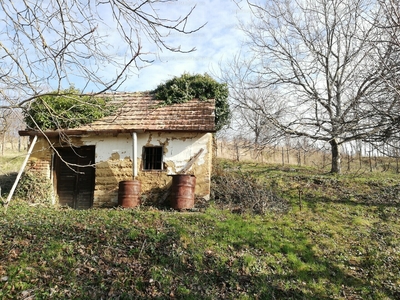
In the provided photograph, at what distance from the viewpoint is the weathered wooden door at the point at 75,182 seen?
12312 mm

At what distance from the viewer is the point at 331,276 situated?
7.37 metres

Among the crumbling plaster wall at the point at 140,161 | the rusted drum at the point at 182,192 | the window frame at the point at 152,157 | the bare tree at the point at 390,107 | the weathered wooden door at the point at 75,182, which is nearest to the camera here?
the bare tree at the point at 390,107

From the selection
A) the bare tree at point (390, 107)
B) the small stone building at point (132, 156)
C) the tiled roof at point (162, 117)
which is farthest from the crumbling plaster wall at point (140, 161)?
the bare tree at point (390, 107)

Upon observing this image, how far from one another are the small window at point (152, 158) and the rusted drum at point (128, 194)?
1.16 m

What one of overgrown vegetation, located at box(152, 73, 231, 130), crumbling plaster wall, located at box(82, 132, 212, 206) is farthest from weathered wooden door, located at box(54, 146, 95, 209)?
overgrown vegetation, located at box(152, 73, 231, 130)

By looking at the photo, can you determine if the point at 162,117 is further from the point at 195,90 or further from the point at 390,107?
the point at 390,107

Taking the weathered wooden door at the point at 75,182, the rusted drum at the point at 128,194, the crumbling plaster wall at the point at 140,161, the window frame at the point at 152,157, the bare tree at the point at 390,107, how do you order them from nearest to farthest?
the bare tree at the point at 390,107 → the rusted drum at the point at 128,194 → the crumbling plaster wall at the point at 140,161 → the window frame at the point at 152,157 → the weathered wooden door at the point at 75,182

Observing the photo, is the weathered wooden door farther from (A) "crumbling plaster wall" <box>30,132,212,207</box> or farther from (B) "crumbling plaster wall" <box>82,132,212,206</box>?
(B) "crumbling plaster wall" <box>82,132,212,206</box>

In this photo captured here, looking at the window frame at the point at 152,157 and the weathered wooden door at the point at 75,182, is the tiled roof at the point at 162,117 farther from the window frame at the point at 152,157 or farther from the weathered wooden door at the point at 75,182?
the weathered wooden door at the point at 75,182

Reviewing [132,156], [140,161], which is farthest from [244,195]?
[132,156]

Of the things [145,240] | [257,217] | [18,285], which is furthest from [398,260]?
[18,285]

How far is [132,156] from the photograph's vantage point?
38.5 feet

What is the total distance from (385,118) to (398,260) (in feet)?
14.9

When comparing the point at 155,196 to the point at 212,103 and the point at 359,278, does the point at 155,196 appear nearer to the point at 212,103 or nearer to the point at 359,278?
the point at 212,103
